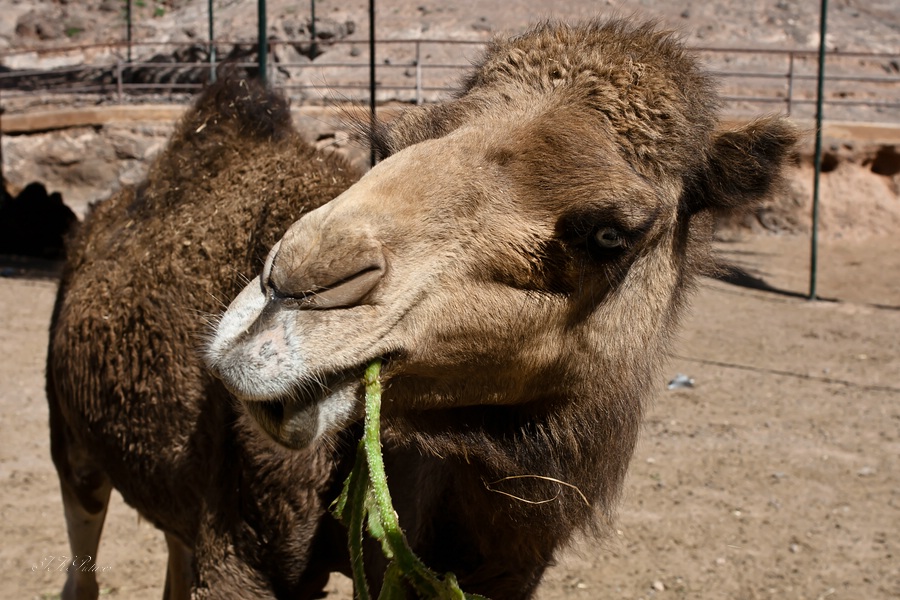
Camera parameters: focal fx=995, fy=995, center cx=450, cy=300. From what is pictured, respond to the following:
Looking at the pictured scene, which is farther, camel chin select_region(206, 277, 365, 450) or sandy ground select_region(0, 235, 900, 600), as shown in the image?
sandy ground select_region(0, 235, 900, 600)

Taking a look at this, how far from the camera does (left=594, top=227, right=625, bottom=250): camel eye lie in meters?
2.35

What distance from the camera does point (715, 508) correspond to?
20.0ft

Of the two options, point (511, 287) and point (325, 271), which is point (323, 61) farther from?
point (325, 271)

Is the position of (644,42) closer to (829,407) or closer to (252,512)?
(252,512)

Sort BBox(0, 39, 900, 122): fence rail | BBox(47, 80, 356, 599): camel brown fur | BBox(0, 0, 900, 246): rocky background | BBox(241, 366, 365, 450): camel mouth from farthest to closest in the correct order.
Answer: BBox(0, 39, 900, 122): fence rail
BBox(0, 0, 900, 246): rocky background
BBox(47, 80, 356, 599): camel brown fur
BBox(241, 366, 365, 450): camel mouth

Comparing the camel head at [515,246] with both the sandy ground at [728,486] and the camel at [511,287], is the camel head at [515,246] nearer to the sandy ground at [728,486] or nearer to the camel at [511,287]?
the camel at [511,287]

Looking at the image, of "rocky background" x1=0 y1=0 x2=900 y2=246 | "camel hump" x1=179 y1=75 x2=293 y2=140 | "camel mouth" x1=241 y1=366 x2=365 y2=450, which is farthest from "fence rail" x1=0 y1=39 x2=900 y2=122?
"camel mouth" x1=241 y1=366 x2=365 y2=450

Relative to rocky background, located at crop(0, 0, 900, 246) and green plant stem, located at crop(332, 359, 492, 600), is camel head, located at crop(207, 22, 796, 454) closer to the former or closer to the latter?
green plant stem, located at crop(332, 359, 492, 600)

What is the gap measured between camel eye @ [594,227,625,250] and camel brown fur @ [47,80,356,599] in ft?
3.52

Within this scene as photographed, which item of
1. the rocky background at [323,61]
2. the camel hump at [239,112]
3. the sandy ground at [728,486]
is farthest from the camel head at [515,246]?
the rocky background at [323,61]

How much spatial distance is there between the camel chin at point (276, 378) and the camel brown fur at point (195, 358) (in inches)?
31.0

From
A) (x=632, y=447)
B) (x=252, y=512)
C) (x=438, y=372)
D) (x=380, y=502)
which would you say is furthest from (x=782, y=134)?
(x=252, y=512)

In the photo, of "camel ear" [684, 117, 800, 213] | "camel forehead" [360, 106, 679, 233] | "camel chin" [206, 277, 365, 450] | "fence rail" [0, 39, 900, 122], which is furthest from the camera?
"fence rail" [0, 39, 900, 122]

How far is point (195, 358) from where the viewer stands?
3562 millimetres
